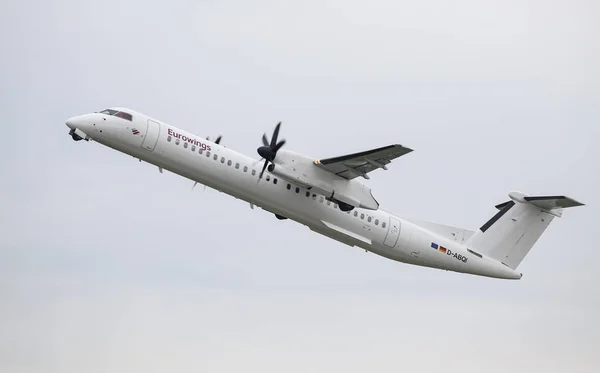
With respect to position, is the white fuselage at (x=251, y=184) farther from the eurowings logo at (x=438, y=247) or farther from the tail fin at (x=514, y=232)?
the tail fin at (x=514, y=232)

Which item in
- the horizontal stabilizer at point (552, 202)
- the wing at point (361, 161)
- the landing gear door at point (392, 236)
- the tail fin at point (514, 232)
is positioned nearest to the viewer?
the wing at point (361, 161)

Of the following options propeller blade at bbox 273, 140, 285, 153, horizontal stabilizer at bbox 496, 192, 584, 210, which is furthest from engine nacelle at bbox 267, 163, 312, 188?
horizontal stabilizer at bbox 496, 192, 584, 210

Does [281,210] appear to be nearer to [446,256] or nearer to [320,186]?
[320,186]

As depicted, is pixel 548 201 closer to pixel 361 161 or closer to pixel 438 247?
pixel 438 247

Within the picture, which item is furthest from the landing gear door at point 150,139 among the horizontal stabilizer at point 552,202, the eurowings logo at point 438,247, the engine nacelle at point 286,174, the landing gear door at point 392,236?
the horizontal stabilizer at point 552,202

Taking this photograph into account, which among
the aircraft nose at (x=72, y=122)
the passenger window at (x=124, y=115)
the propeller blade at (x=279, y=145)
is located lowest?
the aircraft nose at (x=72, y=122)

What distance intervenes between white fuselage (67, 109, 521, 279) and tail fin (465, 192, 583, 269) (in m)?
2.03

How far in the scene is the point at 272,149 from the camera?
30453 mm

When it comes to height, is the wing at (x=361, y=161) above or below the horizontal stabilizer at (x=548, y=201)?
below

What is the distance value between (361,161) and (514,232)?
27.7 feet

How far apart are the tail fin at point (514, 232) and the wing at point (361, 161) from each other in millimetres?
6600

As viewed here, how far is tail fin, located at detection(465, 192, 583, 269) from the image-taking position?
113ft

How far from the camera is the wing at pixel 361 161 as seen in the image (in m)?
29.1

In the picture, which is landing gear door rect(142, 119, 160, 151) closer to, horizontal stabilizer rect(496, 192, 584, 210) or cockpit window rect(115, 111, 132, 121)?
cockpit window rect(115, 111, 132, 121)
